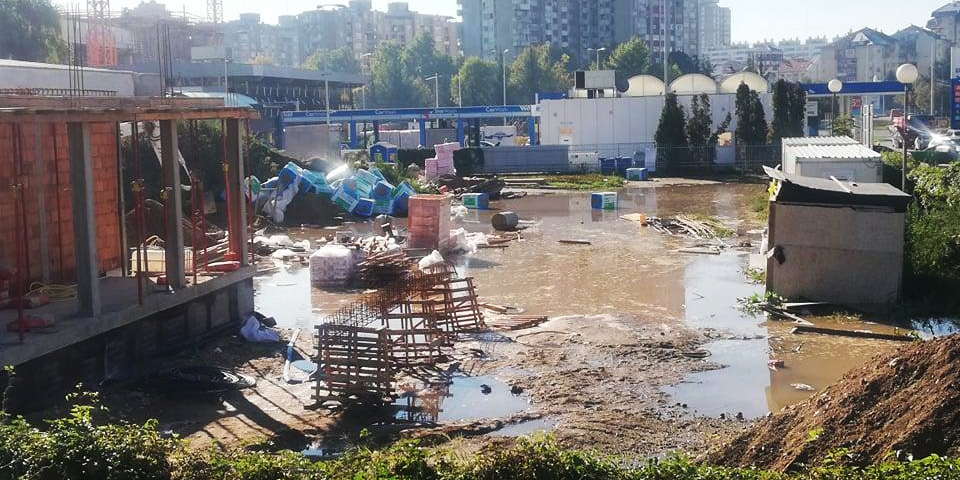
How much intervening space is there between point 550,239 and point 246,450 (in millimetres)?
18514

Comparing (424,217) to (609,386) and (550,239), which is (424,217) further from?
(609,386)

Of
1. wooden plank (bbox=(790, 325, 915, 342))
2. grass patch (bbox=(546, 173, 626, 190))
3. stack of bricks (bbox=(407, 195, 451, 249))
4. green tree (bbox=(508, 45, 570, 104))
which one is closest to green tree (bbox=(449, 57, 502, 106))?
green tree (bbox=(508, 45, 570, 104))

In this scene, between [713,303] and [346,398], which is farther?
[713,303]

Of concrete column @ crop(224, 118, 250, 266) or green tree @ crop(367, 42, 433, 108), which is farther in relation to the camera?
green tree @ crop(367, 42, 433, 108)

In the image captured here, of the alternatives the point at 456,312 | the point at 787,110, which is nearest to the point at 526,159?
the point at 787,110

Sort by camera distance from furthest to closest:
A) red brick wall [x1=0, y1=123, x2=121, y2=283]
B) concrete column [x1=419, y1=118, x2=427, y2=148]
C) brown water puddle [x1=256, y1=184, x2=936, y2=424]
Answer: concrete column [x1=419, y1=118, x2=427, y2=148] < red brick wall [x1=0, y1=123, x2=121, y2=283] < brown water puddle [x1=256, y1=184, x2=936, y2=424]

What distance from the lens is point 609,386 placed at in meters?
13.6

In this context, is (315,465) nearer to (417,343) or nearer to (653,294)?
(417,343)

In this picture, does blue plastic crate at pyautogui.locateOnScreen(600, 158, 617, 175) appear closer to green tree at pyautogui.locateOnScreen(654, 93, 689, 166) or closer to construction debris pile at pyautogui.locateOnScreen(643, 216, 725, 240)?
green tree at pyautogui.locateOnScreen(654, 93, 689, 166)

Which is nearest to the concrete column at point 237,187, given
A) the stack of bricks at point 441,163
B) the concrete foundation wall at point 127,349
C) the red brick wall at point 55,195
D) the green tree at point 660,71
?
the concrete foundation wall at point 127,349

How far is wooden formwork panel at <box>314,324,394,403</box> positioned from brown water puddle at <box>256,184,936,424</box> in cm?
376

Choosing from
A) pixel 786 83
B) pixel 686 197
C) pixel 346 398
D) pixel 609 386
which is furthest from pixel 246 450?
pixel 786 83

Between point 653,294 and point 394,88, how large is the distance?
102484 millimetres

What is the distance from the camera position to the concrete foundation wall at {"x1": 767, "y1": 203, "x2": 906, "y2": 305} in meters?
17.8
